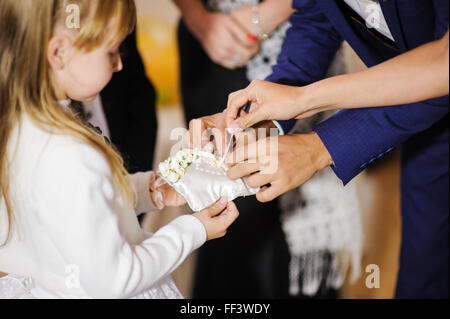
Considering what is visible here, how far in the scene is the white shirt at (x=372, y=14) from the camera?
0.74 meters

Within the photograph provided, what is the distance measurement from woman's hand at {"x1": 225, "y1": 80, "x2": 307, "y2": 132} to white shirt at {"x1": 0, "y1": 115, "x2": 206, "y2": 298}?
0.70ft

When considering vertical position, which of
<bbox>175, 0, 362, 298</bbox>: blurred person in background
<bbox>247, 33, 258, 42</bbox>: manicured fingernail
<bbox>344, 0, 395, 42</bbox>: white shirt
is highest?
<bbox>344, 0, 395, 42</bbox>: white shirt

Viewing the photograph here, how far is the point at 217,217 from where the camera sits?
73cm

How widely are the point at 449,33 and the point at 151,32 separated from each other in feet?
2.37

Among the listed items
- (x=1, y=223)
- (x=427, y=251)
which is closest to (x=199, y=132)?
(x=1, y=223)

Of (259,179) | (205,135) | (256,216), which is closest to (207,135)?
(205,135)

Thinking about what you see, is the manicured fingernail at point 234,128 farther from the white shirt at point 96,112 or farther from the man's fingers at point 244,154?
the white shirt at point 96,112

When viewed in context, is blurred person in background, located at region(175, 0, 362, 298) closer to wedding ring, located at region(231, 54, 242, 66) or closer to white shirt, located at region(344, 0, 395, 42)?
wedding ring, located at region(231, 54, 242, 66)

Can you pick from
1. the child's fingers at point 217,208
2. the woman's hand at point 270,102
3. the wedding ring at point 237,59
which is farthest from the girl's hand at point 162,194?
the wedding ring at point 237,59

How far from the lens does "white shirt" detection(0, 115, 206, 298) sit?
592mm

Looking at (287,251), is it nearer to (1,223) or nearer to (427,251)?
(427,251)

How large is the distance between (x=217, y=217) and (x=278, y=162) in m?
0.13

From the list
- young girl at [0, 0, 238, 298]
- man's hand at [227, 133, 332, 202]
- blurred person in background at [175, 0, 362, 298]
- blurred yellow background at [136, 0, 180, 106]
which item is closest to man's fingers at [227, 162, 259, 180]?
man's hand at [227, 133, 332, 202]

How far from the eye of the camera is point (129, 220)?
2.24 feet
